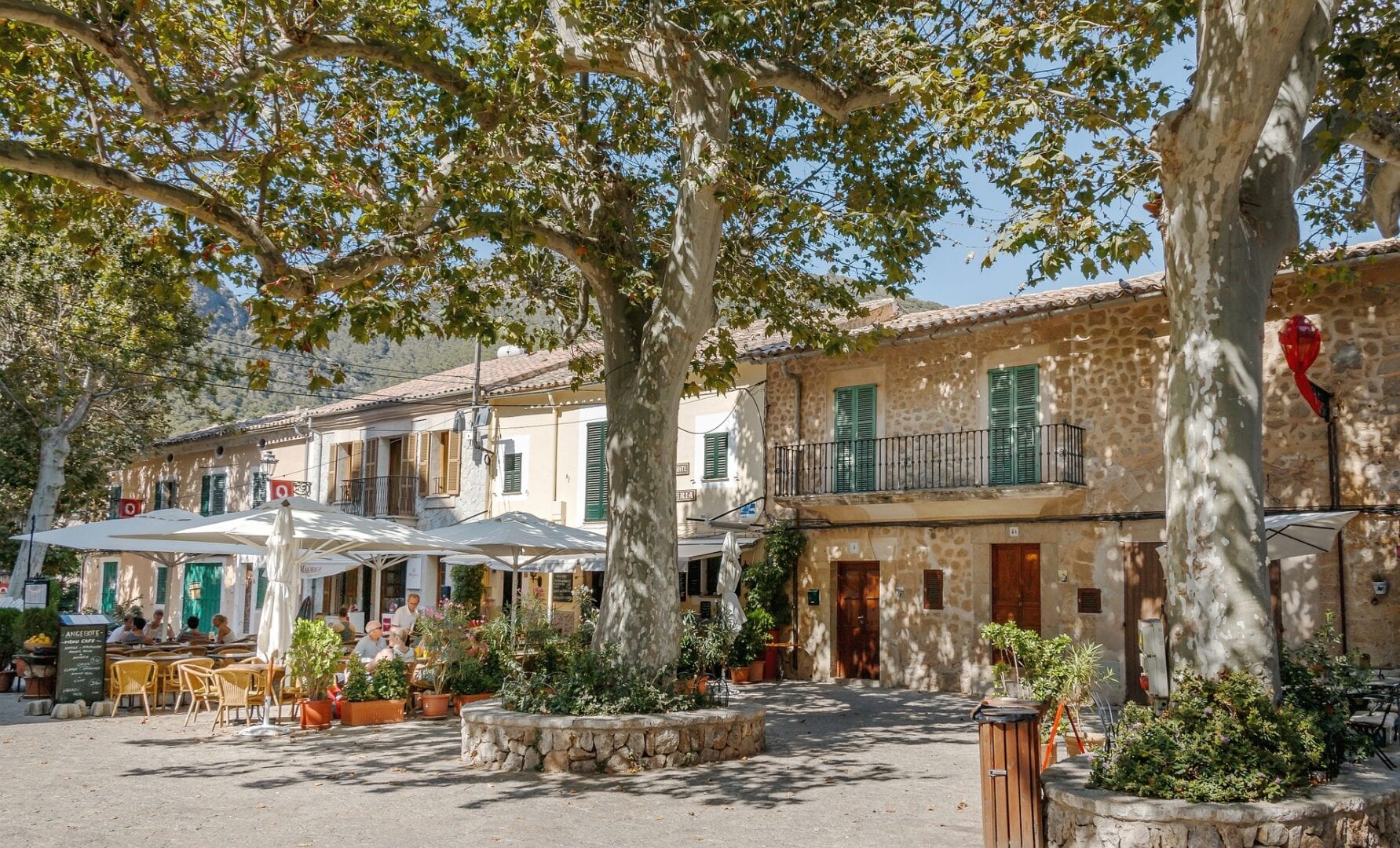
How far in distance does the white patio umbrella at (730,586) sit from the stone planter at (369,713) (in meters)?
4.65

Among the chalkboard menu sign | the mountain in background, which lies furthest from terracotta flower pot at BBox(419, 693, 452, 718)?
the mountain in background

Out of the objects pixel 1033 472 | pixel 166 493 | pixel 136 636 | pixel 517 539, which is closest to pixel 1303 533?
pixel 1033 472

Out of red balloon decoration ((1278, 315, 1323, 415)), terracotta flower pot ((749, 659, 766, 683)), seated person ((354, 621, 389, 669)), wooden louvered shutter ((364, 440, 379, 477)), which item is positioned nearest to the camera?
red balloon decoration ((1278, 315, 1323, 415))

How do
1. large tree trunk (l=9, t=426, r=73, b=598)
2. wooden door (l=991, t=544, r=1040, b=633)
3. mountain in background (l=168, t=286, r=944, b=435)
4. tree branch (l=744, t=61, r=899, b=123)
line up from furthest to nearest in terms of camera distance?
mountain in background (l=168, t=286, r=944, b=435), large tree trunk (l=9, t=426, r=73, b=598), wooden door (l=991, t=544, r=1040, b=633), tree branch (l=744, t=61, r=899, b=123)

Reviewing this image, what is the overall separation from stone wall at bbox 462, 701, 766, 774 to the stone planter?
117 inches

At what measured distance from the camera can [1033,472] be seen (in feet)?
53.5

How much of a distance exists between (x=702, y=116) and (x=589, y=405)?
41.5 feet

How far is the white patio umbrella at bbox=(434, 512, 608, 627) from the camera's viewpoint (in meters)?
14.8

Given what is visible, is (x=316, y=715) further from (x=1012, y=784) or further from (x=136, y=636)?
(x=1012, y=784)

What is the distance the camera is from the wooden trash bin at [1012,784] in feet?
22.2

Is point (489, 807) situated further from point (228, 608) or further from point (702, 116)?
point (228, 608)

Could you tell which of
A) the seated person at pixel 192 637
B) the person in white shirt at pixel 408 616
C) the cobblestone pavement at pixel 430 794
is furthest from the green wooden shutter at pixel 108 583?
the cobblestone pavement at pixel 430 794

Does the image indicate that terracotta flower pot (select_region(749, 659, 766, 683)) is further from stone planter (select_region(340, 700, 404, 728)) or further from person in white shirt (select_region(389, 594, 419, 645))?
stone planter (select_region(340, 700, 404, 728))

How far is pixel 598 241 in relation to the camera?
1158cm
